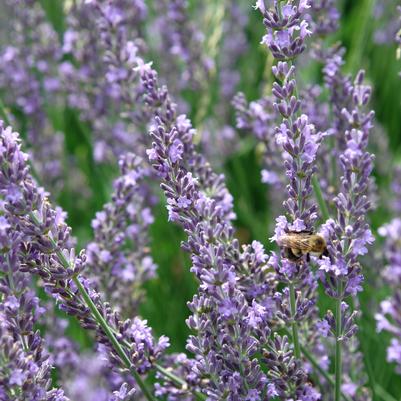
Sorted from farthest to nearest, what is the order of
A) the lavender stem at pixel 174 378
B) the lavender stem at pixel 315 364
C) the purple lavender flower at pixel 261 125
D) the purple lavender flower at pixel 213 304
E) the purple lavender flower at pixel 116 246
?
1. the purple lavender flower at pixel 261 125
2. the purple lavender flower at pixel 116 246
3. the lavender stem at pixel 315 364
4. the lavender stem at pixel 174 378
5. the purple lavender flower at pixel 213 304

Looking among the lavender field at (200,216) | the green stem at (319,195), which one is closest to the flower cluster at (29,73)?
the lavender field at (200,216)

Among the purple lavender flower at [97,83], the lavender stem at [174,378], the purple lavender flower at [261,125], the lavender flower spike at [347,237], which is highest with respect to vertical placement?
the purple lavender flower at [97,83]

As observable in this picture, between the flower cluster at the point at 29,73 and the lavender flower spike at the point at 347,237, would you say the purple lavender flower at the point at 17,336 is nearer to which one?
the lavender flower spike at the point at 347,237

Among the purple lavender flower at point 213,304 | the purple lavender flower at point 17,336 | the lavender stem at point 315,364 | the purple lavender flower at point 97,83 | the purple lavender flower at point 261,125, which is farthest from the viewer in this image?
the purple lavender flower at point 97,83

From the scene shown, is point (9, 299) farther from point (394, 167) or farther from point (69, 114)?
point (69, 114)

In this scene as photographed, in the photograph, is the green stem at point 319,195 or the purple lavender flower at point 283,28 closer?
the purple lavender flower at point 283,28

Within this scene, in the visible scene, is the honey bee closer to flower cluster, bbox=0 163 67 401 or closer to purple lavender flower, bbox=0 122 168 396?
purple lavender flower, bbox=0 122 168 396

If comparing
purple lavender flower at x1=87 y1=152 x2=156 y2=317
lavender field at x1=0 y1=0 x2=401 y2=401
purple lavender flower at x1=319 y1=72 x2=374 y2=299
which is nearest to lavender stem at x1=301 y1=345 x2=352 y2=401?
lavender field at x1=0 y1=0 x2=401 y2=401

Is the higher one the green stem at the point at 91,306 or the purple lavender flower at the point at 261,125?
the purple lavender flower at the point at 261,125
